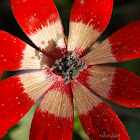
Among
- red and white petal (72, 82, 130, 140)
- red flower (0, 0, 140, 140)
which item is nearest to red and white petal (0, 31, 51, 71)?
red flower (0, 0, 140, 140)

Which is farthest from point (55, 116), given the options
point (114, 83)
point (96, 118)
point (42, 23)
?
point (42, 23)

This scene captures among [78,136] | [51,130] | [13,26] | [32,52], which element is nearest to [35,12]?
[32,52]

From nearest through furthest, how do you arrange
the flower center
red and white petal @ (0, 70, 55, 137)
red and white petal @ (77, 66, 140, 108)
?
red and white petal @ (0, 70, 55, 137), red and white petal @ (77, 66, 140, 108), the flower center

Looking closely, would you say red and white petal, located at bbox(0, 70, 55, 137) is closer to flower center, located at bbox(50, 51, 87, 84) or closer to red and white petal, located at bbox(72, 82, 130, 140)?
flower center, located at bbox(50, 51, 87, 84)

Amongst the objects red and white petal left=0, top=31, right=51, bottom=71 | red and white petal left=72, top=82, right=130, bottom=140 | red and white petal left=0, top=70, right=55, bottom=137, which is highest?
red and white petal left=0, top=31, right=51, bottom=71

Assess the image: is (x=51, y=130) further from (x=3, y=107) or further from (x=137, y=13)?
(x=137, y=13)

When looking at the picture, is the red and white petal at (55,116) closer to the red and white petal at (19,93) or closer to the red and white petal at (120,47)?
the red and white petal at (19,93)

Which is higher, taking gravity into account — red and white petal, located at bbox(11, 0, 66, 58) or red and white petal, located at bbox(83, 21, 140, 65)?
red and white petal, located at bbox(11, 0, 66, 58)
